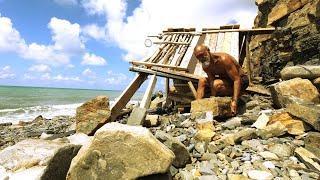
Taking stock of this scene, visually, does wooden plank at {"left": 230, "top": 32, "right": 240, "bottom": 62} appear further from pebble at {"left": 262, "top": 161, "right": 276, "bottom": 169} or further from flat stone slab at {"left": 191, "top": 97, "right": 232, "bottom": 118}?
pebble at {"left": 262, "top": 161, "right": 276, "bottom": 169}

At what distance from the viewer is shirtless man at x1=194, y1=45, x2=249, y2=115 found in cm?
742

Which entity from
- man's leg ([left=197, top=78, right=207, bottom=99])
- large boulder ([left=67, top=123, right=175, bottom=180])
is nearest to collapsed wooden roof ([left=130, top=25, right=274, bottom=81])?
man's leg ([left=197, top=78, right=207, bottom=99])

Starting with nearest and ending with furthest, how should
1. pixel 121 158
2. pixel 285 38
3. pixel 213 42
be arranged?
pixel 121 158 < pixel 285 38 < pixel 213 42

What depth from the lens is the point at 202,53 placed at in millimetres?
7316

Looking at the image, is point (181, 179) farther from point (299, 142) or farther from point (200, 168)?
point (299, 142)

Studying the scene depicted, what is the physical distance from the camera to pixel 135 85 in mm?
10422

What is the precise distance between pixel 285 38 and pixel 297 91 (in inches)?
186

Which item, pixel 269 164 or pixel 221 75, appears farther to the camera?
pixel 221 75

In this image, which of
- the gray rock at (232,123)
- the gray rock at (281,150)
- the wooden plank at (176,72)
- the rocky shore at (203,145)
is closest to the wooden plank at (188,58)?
the wooden plank at (176,72)

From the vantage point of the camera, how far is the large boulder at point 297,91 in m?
7.01

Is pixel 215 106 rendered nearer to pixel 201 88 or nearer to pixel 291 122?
pixel 201 88

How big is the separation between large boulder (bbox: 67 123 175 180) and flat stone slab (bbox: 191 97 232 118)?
3.11 meters

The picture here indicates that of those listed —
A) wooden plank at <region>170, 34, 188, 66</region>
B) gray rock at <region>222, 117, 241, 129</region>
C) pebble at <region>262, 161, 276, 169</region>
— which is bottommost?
pebble at <region>262, 161, 276, 169</region>

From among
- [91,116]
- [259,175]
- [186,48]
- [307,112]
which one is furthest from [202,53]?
[186,48]
